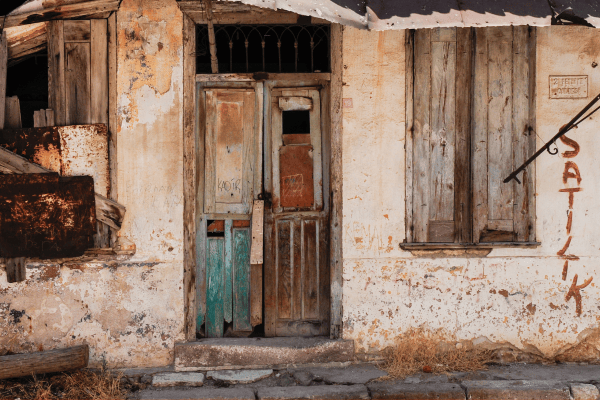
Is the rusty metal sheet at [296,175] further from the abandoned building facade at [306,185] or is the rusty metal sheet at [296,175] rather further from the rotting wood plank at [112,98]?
the rotting wood plank at [112,98]

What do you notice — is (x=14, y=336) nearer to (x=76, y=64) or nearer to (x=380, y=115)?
(x=76, y=64)

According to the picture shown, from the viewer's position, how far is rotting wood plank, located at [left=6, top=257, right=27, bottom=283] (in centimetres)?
468

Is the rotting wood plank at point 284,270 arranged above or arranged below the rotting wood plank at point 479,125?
below

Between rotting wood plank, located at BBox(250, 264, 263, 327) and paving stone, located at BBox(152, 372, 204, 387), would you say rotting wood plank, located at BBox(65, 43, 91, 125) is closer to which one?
rotting wood plank, located at BBox(250, 264, 263, 327)

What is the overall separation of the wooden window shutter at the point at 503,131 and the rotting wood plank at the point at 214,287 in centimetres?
253

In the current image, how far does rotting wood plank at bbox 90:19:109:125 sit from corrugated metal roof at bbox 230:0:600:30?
165cm

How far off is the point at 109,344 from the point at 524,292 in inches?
157

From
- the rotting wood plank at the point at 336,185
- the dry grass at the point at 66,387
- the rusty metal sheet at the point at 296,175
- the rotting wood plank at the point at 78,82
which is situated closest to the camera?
the dry grass at the point at 66,387

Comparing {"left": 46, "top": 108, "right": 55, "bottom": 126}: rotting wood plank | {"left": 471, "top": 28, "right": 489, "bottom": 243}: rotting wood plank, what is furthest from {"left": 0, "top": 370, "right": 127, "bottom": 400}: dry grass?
{"left": 471, "top": 28, "right": 489, "bottom": 243}: rotting wood plank

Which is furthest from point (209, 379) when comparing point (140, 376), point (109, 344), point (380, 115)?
point (380, 115)

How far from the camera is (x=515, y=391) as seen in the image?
434 cm

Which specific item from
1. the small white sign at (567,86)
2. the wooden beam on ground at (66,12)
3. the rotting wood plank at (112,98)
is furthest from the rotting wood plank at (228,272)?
the small white sign at (567,86)

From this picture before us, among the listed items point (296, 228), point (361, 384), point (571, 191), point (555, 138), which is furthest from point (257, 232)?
point (571, 191)

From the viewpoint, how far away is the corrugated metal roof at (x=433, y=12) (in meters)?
4.02
